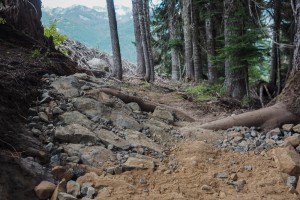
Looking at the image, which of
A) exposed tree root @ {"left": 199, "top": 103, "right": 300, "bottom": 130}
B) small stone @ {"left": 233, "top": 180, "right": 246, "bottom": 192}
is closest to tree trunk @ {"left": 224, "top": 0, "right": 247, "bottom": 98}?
exposed tree root @ {"left": 199, "top": 103, "right": 300, "bottom": 130}

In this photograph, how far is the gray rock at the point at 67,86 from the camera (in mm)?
5276

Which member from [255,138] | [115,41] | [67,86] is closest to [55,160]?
[67,86]

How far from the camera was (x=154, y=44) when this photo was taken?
66.4 ft

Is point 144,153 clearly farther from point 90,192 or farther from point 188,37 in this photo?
point 188,37

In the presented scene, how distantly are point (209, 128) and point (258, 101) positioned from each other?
3.70 m

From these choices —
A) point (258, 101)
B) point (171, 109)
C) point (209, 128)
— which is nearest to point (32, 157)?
point (209, 128)

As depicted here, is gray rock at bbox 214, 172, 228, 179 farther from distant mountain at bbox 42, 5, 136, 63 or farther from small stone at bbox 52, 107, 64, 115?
distant mountain at bbox 42, 5, 136, 63

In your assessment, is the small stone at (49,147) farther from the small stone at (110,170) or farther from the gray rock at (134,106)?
the gray rock at (134,106)

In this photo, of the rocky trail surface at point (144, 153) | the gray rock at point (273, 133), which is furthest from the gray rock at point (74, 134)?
the gray rock at point (273, 133)

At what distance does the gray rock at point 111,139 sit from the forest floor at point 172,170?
56cm

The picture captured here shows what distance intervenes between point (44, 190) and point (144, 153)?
152 centimetres

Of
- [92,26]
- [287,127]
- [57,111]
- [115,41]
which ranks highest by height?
[92,26]

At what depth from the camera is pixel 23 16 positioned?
685cm

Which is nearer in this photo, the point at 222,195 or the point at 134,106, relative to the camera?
the point at 222,195
